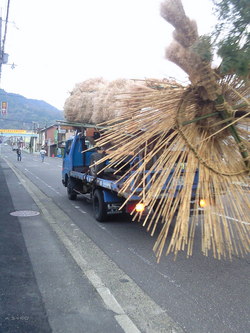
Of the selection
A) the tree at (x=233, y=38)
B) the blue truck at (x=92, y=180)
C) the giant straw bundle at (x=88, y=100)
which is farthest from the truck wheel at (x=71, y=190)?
the tree at (x=233, y=38)

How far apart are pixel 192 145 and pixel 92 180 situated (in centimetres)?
683

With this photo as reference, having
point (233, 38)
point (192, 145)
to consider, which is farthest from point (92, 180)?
point (233, 38)

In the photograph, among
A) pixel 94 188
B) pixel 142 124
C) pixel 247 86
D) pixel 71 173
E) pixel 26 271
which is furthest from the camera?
pixel 71 173

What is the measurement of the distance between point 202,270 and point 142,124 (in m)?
3.76

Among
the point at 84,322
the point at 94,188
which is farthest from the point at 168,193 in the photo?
the point at 94,188

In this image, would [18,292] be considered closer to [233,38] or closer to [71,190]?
[233,38]

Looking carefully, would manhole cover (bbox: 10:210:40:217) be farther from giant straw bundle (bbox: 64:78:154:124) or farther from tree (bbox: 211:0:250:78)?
tree (bbox: 211:0:250:78)

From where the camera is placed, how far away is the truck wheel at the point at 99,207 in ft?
25.3

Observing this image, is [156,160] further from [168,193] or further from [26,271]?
[26,271]

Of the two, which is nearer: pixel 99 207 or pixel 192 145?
pixel 192 145

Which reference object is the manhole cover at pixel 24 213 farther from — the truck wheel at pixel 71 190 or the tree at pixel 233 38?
the tree at pixel 233 38

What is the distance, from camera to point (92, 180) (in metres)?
8.32


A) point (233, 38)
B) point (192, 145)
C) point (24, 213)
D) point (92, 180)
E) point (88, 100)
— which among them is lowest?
point (24, 213)

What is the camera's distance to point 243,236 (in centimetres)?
177
